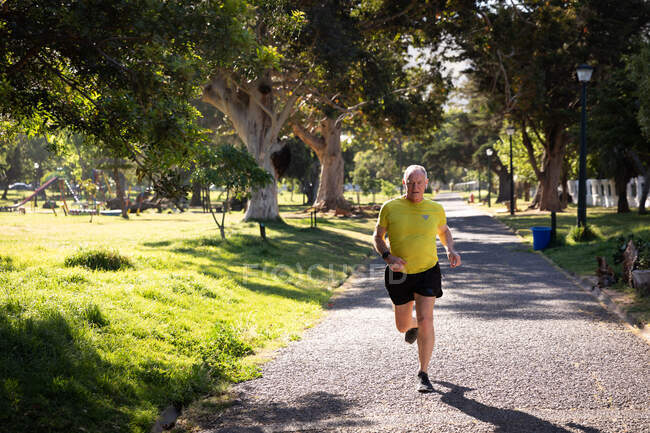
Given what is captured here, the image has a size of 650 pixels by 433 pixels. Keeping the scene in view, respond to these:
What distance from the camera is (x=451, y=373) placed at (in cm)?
558

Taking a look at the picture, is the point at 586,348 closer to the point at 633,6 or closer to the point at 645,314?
the point at 645,314

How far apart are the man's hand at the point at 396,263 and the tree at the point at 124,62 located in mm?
2392

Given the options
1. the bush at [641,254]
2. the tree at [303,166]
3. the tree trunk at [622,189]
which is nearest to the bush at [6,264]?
the bush at [641,254]

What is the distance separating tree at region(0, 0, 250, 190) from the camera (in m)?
5.94

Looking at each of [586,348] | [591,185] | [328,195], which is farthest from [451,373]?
[591,185]

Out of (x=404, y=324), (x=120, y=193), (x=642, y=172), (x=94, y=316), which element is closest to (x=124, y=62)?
(x=94, y=316)

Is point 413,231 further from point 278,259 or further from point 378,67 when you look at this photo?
point 378,67

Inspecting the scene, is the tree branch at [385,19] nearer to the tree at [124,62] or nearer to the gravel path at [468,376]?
the gravel path at [468,376]

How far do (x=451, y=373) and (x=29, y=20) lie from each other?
5.58 metres

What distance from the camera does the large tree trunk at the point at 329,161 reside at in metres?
35.8

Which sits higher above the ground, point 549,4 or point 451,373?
Answer: point 549,4

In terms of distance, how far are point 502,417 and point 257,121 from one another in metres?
20.8

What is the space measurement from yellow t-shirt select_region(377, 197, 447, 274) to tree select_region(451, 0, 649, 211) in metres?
17.0

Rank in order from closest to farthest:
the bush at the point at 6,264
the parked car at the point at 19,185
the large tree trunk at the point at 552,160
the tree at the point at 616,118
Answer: the bush at the point at 6,264 < the tree at the point at 616,118 < the large tree trunk at the point at 552,160 < the parked car at the point at 19,185
